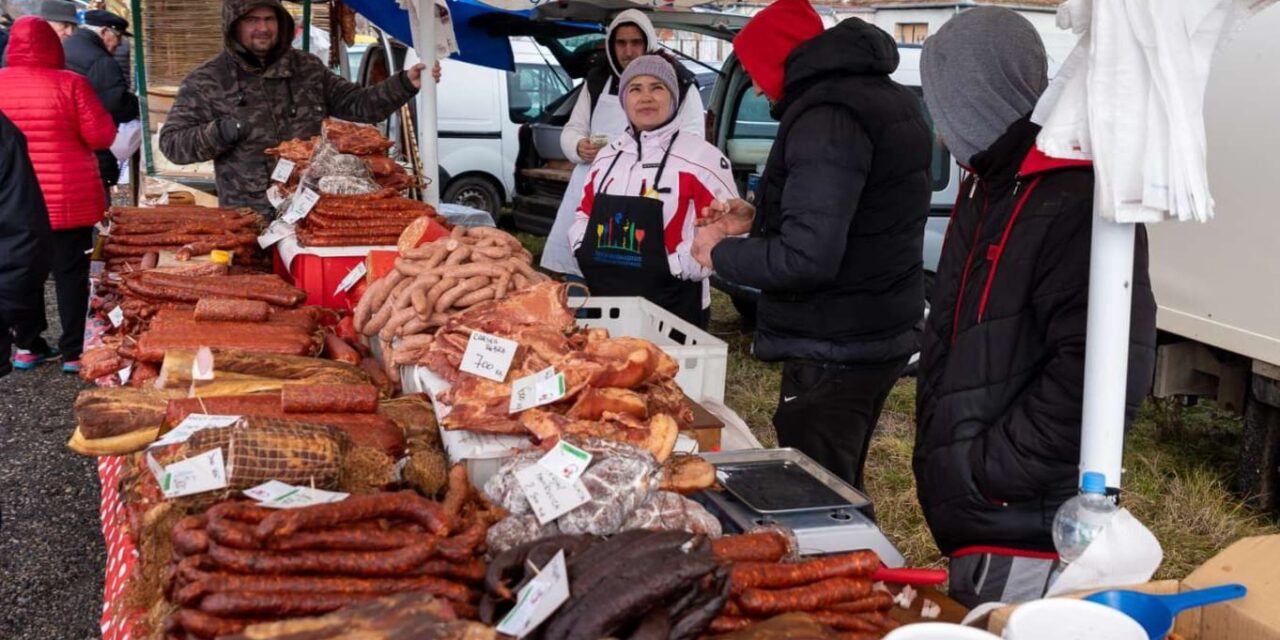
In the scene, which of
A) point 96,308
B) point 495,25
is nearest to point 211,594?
point 96,308

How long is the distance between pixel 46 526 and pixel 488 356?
338cm

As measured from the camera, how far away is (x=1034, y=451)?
2295mm

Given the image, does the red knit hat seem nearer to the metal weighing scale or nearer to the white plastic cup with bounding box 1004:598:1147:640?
the metal weighing scale


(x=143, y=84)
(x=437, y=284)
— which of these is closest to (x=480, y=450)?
(x=437, y=284)

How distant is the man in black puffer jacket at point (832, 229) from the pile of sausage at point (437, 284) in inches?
27.8

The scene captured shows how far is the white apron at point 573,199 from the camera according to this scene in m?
5.91

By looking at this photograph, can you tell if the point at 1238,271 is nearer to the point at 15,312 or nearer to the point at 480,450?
the point at 480,450

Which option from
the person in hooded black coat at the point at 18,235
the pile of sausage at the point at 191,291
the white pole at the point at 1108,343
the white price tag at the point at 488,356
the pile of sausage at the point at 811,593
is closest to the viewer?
the pile of sausage at the point at 811,593

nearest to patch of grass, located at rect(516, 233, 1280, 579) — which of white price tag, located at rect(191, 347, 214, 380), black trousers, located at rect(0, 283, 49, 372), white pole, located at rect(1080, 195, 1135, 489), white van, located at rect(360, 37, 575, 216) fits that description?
white pole, located at rect(1080, 195, 1135, 489)

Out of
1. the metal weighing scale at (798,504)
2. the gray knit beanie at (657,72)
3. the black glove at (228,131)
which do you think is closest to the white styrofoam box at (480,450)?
the metal weighing scale at (798,504)

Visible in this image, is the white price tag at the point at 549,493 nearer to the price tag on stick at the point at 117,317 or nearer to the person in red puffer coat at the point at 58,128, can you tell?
the price tag on stick at the point at 117,317

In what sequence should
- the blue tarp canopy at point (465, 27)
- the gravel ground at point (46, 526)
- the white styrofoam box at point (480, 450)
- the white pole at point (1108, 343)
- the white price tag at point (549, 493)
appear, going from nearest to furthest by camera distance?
the white pole at point (1108, 343), the white price tag at point (549, 493), the white styrofoam box at point (480, 450), the gravel ground at point (46, 526), the blue tarp canopy at point (465, 27)

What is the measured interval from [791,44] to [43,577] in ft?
12.6

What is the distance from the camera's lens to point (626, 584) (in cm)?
161
